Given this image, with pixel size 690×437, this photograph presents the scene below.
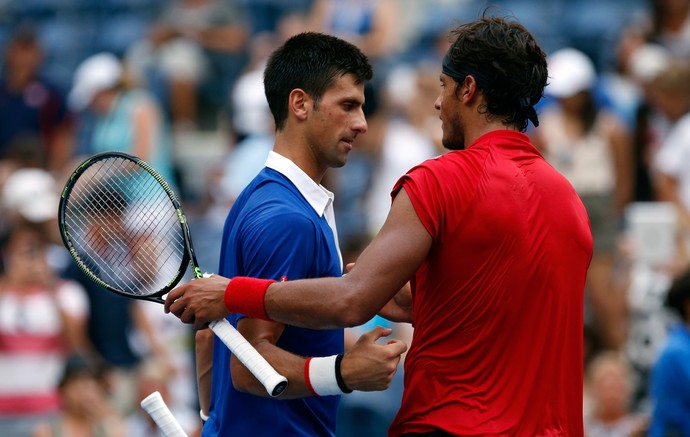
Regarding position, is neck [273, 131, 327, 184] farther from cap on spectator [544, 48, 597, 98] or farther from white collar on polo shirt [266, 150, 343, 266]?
cap on spectator [544, 48, 597, 98]

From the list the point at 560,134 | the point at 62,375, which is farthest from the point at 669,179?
the point at 62,375

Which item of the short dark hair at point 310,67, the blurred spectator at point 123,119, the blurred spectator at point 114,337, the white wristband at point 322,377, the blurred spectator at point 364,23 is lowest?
the blurred spectator at point 114,337

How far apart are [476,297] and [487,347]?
16 centimetres

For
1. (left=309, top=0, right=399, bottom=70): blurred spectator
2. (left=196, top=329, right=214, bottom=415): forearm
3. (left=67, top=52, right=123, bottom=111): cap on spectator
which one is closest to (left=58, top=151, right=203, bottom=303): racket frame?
(left=196, top=329, right=214, bottom=415): forearm

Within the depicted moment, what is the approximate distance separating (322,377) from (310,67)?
1.08 metres

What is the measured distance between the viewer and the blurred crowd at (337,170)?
27.3ft

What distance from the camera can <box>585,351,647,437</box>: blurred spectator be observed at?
7.78 meters

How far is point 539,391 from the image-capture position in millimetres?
3928

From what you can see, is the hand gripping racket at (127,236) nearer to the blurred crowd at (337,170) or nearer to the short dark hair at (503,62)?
the short dark hair at (503,62)

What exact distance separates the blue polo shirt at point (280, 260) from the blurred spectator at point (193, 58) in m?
7.83

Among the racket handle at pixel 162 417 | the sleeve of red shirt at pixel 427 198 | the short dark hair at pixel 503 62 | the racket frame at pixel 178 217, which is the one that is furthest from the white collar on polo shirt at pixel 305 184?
the racket handle at pixel 162 417

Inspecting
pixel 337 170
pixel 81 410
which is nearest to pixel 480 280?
pixel 81 410

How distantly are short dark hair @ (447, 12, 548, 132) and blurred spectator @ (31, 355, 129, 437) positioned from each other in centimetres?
480

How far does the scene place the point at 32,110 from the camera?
12398 millimetres
